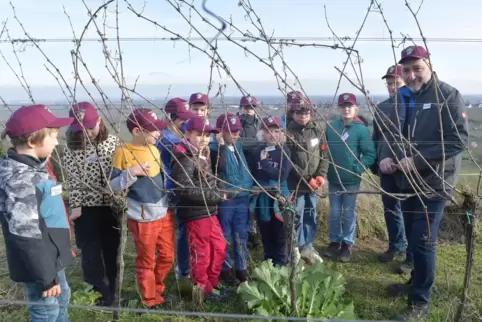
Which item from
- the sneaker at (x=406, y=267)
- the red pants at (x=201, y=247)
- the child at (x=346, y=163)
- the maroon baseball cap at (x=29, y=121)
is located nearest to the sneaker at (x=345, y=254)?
the child at (x=346, y=163)

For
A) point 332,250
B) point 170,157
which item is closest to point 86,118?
point 170,157

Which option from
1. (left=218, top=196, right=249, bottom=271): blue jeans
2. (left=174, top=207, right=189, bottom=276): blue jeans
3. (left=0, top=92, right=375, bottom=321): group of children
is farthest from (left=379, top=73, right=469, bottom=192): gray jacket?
(left=174, top=207, right=189, bottom=276): blue jeans

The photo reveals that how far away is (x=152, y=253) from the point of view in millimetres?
3336

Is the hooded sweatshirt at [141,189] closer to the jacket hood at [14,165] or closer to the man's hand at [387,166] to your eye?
the jacket hood at [14,165]

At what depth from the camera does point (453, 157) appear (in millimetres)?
3117

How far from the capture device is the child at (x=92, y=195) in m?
3.25

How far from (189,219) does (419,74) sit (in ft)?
6.54

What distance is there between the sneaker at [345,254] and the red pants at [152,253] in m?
1.80

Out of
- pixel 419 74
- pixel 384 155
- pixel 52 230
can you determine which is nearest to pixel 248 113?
pixel 384 155

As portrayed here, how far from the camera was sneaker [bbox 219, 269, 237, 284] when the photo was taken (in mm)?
3972

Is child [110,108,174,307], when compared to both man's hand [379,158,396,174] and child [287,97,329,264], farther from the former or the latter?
man's hand [379,158,396,174]

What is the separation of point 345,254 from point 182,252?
1.62 m

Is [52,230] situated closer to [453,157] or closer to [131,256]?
[131,256]

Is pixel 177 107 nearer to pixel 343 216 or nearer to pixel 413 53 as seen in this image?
pixel 343 216
